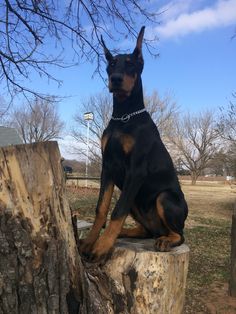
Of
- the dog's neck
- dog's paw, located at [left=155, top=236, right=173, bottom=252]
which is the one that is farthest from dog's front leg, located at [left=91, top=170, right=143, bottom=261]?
the dog's neck

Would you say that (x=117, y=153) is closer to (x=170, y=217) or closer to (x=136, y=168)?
(x=136, y=168)

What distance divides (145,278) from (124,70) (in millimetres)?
1382

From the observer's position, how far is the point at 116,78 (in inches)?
101

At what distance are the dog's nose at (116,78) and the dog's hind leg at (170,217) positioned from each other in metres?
0.82

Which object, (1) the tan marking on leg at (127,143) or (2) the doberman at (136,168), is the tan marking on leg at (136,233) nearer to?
(2) the doberman at (136,168)

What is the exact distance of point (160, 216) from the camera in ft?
8.56

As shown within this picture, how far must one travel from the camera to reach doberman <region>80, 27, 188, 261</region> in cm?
252

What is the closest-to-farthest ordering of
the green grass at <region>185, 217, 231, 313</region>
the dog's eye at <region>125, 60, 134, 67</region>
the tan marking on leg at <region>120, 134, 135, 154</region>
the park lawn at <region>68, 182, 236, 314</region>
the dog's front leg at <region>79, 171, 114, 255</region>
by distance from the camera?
the dog's front leg at <region>79, 171, 114, 255</region>
the tan marking on leg at <region>120, 134, 135, 154</region>
the dog's eye at <region>125, 60, 134, 67</region>
the park lawn at <region>68, 182, 236, 314</region>
the green grass at <region>185, 217, 231, 313</region>

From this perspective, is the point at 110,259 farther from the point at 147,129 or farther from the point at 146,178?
the point at 147,129

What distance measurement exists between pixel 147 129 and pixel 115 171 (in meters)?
0.37

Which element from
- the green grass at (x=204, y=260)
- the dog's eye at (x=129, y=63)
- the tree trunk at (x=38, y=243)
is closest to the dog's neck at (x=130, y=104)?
the dog's eye at (x=129, y=63)

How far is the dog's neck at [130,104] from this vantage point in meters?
2.71

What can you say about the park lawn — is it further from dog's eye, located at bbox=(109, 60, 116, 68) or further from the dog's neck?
dog's eye, located at bbox=(109, 60, 116, 68)

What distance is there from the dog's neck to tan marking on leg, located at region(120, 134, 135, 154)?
22 cm
